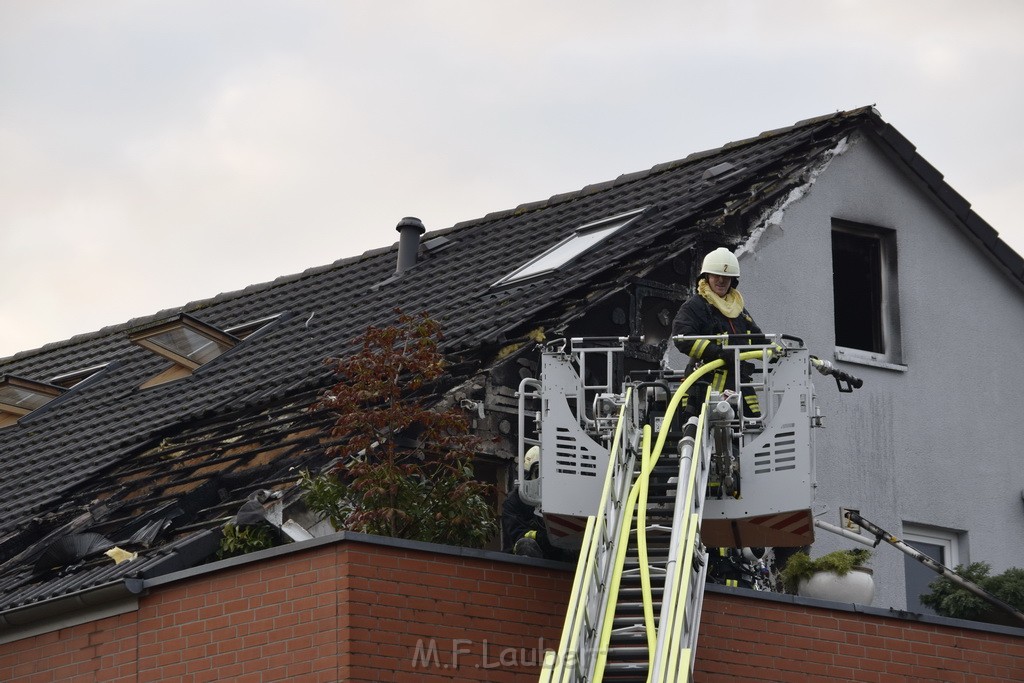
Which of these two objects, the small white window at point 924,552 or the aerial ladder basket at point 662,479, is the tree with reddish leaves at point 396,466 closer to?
the aerial ladder basket at point 662,479

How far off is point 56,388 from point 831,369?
10.9 metres

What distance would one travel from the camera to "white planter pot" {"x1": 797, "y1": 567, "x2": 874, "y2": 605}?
13.2m

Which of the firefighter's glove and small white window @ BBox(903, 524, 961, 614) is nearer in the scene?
the firefighter's glove

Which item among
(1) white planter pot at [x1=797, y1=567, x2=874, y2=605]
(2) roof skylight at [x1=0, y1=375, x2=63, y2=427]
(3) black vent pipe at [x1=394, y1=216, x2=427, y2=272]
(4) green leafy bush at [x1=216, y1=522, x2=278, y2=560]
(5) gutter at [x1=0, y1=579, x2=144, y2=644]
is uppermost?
(3) black vent pipe at [x1=394, y1=216, x2=427, y2=272]

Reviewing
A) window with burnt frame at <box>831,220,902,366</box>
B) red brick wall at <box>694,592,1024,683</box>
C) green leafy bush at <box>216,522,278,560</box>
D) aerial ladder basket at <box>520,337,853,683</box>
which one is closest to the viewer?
aerial ladder basket at <box>520,337,853,683</box>

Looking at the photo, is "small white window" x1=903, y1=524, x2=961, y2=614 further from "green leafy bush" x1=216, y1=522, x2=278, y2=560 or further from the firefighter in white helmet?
"green leafy bush" x1=216, y1=522, x2=278, y2=560

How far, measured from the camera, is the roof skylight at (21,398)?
1995 centimetres

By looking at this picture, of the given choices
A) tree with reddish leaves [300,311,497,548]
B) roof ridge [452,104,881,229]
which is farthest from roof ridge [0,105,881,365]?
tree with reddish leaves [300,311,497,548]

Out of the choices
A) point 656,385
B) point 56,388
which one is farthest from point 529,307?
point 56,388

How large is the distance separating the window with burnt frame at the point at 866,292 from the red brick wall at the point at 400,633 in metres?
4.41

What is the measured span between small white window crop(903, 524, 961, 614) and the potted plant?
2.59 meters

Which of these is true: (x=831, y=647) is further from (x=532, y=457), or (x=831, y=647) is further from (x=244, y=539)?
(x=244, y=539)

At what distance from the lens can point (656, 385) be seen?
12109mm

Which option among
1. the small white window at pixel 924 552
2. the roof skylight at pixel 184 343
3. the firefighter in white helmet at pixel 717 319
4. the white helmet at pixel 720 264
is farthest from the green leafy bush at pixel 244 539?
the small white window at pixel 924 552
